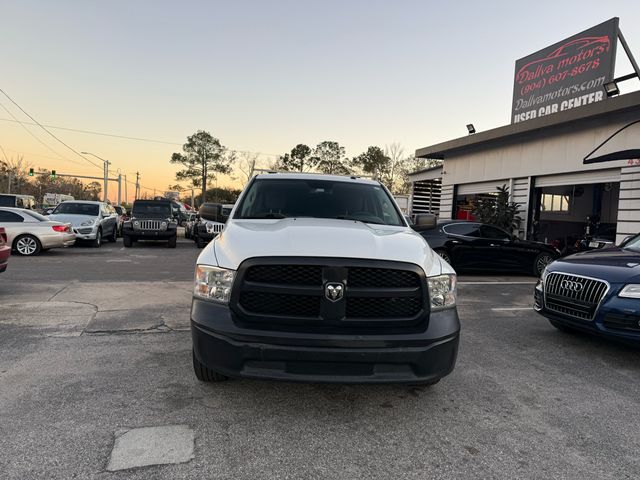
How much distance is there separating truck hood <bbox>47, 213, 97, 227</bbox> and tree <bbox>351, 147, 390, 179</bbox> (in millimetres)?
34278

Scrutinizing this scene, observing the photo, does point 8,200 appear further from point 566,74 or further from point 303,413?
point 566,74

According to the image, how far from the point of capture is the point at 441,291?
3.16 meters

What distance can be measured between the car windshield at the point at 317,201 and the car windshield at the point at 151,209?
12.9 meters

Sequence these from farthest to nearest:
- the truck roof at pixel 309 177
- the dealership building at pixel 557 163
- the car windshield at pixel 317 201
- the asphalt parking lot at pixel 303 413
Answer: the dealership building at pixel 557 163 < the truck roof at pixel 309 177 < the car windshield at pixel 317 201 < the asphalt parking lot at pixel 303 413

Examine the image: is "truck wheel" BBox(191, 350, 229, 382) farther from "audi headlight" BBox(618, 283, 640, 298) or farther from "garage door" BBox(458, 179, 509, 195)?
"garage door" BBox(458, 179, 509, 195)

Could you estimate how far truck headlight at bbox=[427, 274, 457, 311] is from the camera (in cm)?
310

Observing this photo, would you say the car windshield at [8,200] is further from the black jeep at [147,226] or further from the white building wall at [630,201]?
the white building wall at [630,201]

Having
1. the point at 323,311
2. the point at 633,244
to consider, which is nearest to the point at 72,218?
the point at 323,311

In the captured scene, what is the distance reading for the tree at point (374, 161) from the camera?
155ft

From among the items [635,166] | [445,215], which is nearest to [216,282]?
[635,166]

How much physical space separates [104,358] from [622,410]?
4448 mm

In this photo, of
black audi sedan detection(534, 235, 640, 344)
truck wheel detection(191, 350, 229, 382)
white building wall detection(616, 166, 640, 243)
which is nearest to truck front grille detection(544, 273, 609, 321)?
black audi sedan detection(534, 235, 640, 344)

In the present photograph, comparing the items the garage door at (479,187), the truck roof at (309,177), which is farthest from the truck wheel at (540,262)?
the truck roof at (309,177)

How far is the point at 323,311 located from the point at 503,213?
14601 mm
